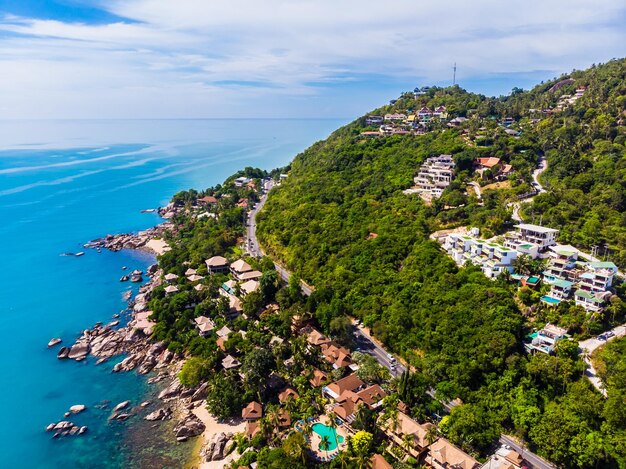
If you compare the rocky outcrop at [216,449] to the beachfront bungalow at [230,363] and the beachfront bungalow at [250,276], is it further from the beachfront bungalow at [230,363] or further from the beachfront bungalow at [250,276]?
the beachfront bungalow at [250,276]

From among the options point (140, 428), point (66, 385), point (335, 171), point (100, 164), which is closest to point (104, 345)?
point (66, 385)

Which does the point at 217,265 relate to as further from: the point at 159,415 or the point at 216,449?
the point at 216,449

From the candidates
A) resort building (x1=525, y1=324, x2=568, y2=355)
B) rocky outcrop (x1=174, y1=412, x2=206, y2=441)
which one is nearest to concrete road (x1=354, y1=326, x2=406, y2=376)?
resort building (x1=525, y1=324, x2=568, y2=355)

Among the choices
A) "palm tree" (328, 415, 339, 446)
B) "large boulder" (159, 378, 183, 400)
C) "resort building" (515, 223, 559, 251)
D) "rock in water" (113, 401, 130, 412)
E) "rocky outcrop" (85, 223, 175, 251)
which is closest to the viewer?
"palm tree" (328, 415, 339, 446)

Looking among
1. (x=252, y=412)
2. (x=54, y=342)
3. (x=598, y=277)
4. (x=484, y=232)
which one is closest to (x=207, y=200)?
(x=54, y=342)

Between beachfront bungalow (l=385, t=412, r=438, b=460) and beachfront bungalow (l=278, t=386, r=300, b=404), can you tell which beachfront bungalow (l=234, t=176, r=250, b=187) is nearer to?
beachfront bungalow (l=278, t=386, r=300, b=404)

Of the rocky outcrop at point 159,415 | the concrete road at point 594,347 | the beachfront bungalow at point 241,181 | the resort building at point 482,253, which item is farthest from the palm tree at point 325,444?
the beachfront bungalow at point 241,181
